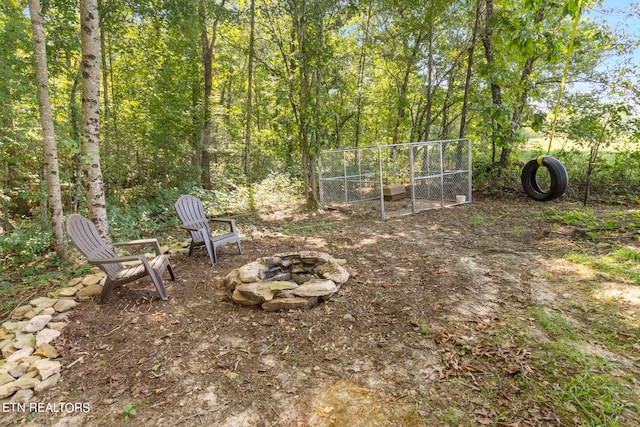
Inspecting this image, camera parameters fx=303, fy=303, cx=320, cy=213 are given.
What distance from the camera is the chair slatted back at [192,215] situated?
160 inches

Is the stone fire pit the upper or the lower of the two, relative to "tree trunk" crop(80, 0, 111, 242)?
lower

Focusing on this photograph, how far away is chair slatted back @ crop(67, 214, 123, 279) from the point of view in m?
2.85

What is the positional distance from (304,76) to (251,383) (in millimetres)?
6362

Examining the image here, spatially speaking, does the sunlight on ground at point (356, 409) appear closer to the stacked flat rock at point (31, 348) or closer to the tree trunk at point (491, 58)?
the stacked flat rock at point (31, 348)

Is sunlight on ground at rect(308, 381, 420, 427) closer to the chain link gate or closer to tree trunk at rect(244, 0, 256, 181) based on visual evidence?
the chain link gate

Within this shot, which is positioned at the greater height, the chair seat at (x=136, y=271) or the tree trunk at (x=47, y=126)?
the tree trunk at (x=47, y=126)

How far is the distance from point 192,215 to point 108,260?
165cm

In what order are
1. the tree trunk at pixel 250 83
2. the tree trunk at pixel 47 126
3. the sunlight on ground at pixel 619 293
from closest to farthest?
the sunlight on ground at pixel 619 293, the tree trunk at pixel 47 126, the tree trunk at pixel 250 83

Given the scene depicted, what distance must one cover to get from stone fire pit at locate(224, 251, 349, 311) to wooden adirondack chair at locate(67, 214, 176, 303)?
679mm

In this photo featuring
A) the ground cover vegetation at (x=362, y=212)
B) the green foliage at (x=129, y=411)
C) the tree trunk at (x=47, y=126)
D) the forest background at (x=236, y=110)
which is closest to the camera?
the green foliage at (x=129, y=411)

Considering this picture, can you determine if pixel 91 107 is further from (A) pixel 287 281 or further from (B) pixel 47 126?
(A) pixel 287 281

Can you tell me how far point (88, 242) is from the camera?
9.95 feet

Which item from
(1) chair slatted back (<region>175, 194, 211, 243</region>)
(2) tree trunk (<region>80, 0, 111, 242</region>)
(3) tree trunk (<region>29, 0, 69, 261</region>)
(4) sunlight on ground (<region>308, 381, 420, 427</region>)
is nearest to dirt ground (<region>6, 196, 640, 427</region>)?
(4) sunlight on ground (<region>308, 381, 420, 427</region>)

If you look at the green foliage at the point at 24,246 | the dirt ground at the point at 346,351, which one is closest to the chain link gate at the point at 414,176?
the dirt ground at the point at 346,351
